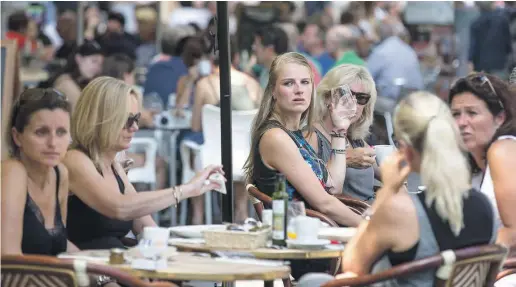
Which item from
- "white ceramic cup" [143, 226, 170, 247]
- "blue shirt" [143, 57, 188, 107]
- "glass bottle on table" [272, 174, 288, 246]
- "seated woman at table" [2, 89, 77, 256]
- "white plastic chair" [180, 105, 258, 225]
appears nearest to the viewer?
"white ceramic cup" [143, 226, 170, 247]

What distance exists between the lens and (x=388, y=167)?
393 centimetres

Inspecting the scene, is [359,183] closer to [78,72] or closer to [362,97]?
[362,97]

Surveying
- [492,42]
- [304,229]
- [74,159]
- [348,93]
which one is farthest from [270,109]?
[492,42]

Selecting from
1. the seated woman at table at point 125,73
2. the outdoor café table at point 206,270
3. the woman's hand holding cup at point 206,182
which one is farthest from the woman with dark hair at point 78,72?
the outdoor café table at point 206,270

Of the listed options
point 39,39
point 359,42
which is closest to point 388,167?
point 359,42

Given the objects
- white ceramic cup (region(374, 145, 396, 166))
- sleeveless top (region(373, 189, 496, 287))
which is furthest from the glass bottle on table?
white ceramic cup (region(374, 145, 396, 166))

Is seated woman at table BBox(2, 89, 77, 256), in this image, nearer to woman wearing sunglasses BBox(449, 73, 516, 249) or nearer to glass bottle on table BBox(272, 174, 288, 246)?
glass bottle on table BBox(272, 174, 288, 246)

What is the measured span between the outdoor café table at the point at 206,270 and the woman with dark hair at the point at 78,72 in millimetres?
5159

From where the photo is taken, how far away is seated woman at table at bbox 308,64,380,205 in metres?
5.78

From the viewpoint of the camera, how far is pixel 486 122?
15.4ft

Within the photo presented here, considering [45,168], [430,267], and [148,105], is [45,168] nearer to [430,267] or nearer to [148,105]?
[430,267]

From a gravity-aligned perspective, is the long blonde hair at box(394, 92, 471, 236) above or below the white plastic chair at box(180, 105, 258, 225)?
above

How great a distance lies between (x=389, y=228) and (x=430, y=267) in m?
0.17

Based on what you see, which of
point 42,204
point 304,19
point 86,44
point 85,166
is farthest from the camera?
point 304,19
